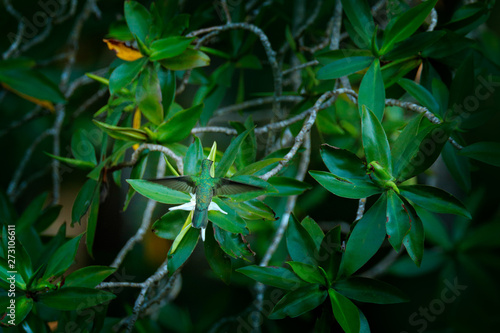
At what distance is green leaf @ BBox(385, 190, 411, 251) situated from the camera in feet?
1.93

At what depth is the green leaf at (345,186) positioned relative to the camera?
2.02 ft

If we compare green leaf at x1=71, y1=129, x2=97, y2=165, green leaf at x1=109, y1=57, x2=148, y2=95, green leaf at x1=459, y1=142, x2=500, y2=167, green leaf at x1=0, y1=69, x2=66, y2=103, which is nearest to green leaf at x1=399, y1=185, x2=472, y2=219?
green leaf at x1=459, y1=142, x2=500, y2=167

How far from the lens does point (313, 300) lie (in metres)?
0.68

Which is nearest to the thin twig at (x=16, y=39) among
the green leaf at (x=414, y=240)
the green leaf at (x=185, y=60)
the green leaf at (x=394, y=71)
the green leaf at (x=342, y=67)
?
the green leaf at (x=185, y=60)

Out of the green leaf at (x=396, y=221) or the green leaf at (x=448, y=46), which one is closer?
the green leaf at (x=396, y=221)

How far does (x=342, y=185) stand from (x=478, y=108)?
401 mm

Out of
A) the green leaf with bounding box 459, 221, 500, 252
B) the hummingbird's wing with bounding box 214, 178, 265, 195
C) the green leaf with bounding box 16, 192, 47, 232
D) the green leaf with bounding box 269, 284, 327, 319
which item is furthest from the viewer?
the green leaf with bounding box 459, 221, 500, 252

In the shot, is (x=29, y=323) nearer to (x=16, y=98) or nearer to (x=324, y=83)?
(x=324, y=83)

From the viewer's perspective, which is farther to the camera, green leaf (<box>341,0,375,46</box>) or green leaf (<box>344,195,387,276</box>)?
green leaf (<box>341,0,375,46</box>)

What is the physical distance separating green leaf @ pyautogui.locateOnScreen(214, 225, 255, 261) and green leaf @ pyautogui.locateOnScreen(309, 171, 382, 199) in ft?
0.53

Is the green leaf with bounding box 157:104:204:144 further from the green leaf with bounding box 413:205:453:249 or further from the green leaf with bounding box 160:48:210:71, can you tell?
the green leaf with bounding box 413:205:453:249

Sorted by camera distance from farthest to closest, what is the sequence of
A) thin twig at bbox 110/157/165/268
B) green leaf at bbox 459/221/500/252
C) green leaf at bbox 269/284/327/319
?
1. green leaf at bbox 459/221/500/252
2. thin twig at bbox 110/157/165/268
3. green leaf at bbox 269/284/327/319

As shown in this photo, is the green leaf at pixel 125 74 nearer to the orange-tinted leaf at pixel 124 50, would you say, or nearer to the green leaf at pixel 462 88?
the orange-tinted leaf at pixel 124 50

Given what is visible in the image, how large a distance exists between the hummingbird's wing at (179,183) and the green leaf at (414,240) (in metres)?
0.34
